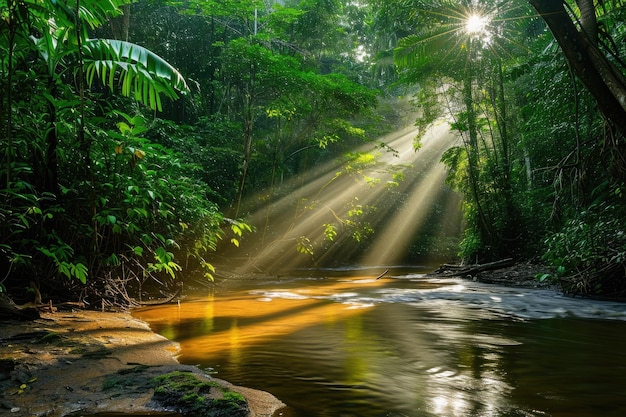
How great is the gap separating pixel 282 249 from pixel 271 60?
29.3 ft

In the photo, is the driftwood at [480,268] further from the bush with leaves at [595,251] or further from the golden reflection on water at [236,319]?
the golden reflection on water at [236,319]

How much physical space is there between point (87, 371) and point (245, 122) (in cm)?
1256

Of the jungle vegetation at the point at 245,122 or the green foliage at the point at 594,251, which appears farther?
the green foliage at the point at 594,251

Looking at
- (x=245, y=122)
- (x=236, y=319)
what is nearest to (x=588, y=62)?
(x=236, y=319)

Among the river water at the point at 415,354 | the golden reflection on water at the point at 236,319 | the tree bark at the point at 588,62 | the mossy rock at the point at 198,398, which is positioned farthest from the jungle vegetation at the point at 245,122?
the mossy rock at the point at 198,398

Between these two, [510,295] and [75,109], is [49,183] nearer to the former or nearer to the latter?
[75,109]

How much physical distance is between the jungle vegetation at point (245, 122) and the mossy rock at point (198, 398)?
7.91 ft

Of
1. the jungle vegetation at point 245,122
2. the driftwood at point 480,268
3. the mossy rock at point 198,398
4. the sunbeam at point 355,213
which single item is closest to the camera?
the mossy rock at point 198,398

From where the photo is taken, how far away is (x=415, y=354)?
3.47 m

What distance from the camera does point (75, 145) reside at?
15.9ft

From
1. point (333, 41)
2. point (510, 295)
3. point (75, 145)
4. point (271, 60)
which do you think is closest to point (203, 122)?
point (271, 60)

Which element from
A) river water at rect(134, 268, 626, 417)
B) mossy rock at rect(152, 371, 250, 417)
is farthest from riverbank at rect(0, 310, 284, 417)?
river water at rect(134, 268, 626, 417)

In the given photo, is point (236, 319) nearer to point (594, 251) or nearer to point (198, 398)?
point (198, 398)

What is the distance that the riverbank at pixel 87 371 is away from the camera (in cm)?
205
